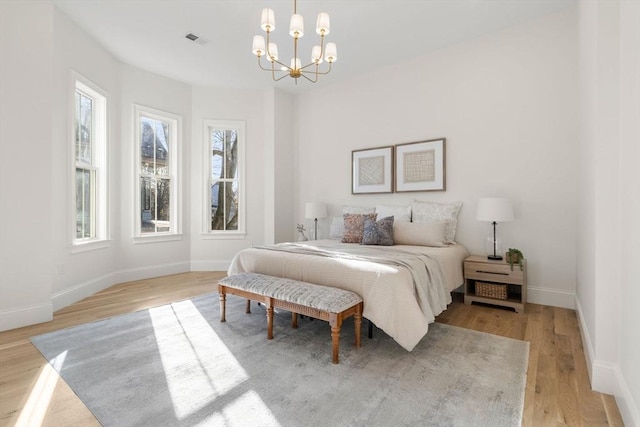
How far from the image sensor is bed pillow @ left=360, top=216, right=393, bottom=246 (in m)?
3.64

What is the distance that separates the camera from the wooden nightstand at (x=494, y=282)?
3145mm

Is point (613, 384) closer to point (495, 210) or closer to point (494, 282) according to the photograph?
point (494, 282)

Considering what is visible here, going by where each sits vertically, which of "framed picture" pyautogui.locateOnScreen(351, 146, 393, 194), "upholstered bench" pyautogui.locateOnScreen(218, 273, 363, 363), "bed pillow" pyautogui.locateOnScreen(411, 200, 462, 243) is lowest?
"upholstered bench" pyautogui.locateOnScreen(218, 273, 363, 363)

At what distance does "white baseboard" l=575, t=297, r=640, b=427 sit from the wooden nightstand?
43.3 inches

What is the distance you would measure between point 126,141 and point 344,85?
3.33 meters

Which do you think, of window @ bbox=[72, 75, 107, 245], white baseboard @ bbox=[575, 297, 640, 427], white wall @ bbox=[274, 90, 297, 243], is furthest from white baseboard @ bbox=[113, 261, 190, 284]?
white baseboard @ bbox=[575, 297, 640, 427]

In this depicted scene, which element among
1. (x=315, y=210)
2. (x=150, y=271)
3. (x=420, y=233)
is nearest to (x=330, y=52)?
(x=420, y=233)

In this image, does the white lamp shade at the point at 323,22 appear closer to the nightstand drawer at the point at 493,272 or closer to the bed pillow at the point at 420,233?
the bed pillow at the point at 420,233

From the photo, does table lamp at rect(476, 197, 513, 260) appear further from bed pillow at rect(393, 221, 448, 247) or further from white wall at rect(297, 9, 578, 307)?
bed pillow at rect(393, 221, 448, 247)

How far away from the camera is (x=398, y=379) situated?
6.27 feet

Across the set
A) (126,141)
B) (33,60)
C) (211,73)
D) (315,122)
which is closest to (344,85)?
(315,122)

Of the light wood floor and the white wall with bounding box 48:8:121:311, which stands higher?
the white wall with bounding box 48:8:121:311

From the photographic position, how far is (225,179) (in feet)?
17.8

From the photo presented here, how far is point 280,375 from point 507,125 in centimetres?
347
